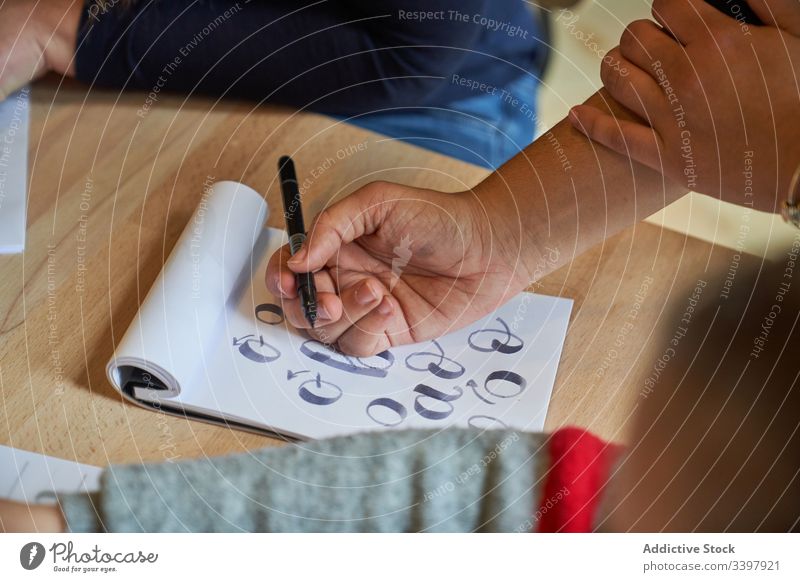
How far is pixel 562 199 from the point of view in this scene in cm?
53

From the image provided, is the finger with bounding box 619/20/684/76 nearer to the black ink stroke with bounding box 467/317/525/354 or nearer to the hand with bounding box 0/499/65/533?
the black ink stroke with bounding box 467/317/525/354

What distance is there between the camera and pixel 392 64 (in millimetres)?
599

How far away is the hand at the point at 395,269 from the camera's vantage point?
47 cm

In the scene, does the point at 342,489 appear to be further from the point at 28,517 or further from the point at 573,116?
the point at 573,116

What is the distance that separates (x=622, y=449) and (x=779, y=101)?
0.69 feet

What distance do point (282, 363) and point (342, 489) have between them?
0.08 m

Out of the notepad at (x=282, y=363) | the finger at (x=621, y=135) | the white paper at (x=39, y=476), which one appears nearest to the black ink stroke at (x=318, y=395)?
the notepad at (x=282, y=363)

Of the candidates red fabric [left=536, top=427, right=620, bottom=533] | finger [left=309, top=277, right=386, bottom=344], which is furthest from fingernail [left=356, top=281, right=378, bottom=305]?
red fabric [left=536, top=427, right=620, bottom=533]

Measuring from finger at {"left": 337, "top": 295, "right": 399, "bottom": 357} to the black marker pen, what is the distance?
0.07ft

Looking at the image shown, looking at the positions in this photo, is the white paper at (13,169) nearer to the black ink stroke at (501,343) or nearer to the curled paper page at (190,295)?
the curled paper page at (190,295)

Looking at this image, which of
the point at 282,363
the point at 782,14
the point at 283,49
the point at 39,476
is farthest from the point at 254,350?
the point at 782,14

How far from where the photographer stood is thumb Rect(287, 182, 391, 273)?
47 cm

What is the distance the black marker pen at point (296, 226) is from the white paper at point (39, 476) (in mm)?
138

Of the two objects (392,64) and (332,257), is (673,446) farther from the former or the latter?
(392,64)
